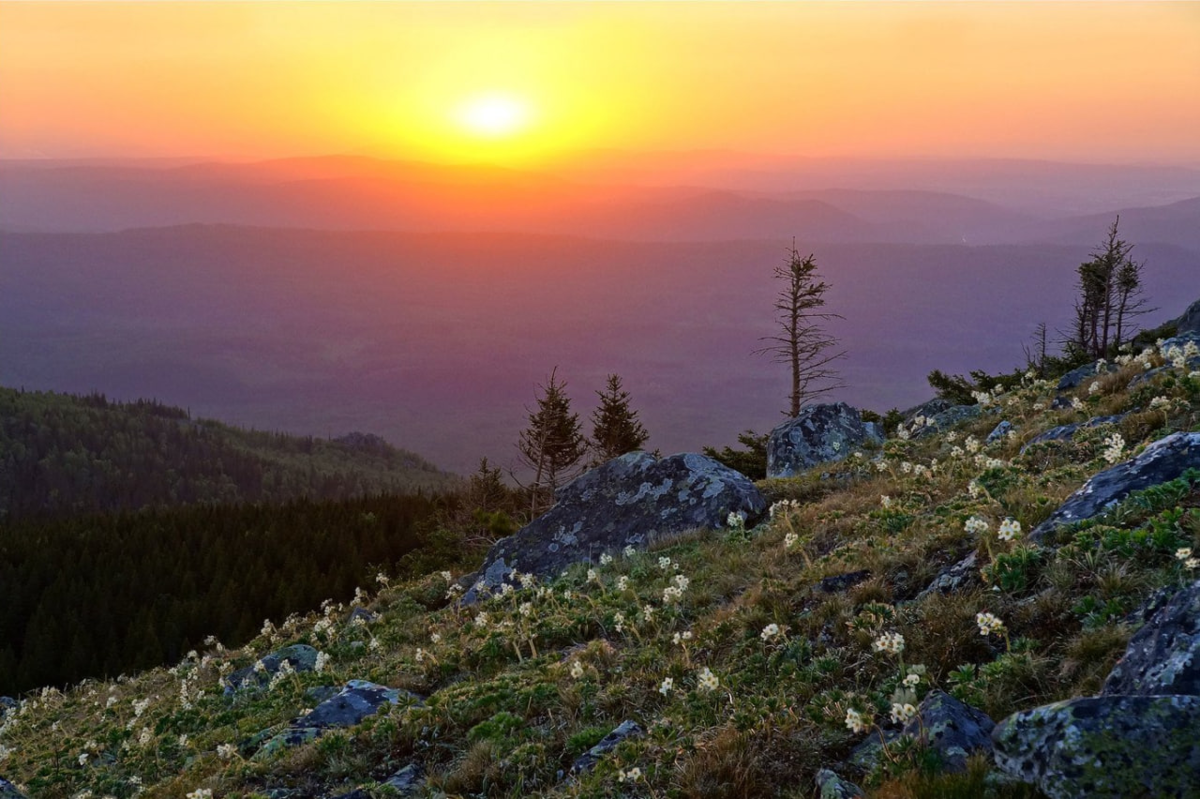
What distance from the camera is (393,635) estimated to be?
49.9 ft

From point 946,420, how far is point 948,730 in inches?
649

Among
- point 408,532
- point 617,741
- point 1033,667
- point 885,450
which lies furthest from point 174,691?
point 408,532

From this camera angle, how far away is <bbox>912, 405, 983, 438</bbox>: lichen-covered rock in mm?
18453

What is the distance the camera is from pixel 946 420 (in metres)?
20.2

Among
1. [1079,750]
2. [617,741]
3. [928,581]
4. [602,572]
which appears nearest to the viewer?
[1079,750]

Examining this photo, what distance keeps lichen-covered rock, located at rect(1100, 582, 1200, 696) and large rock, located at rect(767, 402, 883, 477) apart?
61.1 ft

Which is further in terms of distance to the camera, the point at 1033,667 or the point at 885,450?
the point at 885,450

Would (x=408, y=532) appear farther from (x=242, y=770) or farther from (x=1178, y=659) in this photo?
(x=1178, y=659)

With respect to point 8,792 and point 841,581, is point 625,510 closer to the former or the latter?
point 841,581

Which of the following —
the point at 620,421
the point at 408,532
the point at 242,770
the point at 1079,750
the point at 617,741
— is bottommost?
the point at 408,532

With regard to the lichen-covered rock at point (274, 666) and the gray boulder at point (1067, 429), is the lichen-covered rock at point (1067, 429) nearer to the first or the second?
the gray boulder at point (1067, 429)

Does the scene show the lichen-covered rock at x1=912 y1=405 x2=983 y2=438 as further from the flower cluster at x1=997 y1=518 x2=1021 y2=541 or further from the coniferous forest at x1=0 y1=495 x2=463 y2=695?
the coniferous forest at x1=0 y1=495 x2=463 y2=695

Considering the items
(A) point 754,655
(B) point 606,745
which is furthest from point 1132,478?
(B) point 606,745

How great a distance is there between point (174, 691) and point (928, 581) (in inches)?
662
